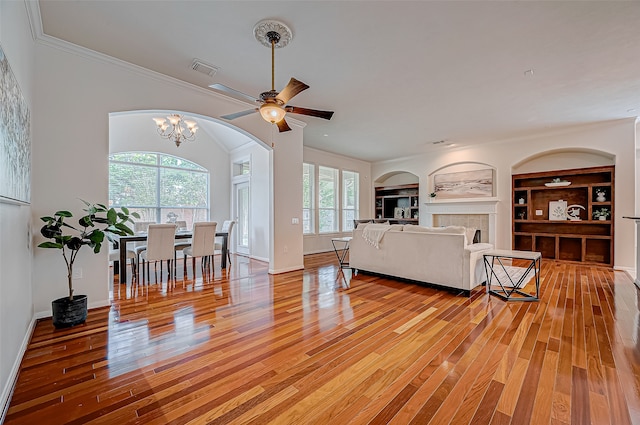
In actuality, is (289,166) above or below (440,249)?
above

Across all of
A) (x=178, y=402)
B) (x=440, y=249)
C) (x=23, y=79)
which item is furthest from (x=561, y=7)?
(x=23, y=79)

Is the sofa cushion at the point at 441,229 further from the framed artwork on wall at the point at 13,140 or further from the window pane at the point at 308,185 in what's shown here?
the framed artwork on wall at the point at 13,140

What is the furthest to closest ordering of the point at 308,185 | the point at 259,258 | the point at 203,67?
the point at 308,185 → the point at 259,258 → the point at 203,67

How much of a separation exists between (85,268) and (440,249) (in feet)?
14.7

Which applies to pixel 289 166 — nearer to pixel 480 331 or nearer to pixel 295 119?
pixel 295 119

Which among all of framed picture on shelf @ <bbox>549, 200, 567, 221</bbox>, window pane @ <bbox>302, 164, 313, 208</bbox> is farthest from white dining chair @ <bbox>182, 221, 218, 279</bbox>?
framed picture on shelf @ <bbox>549, 200, 567, 221</bbox>

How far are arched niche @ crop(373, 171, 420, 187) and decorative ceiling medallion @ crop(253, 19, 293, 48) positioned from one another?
6847 mm

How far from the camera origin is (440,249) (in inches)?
154

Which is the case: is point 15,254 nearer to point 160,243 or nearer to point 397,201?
point 160,243

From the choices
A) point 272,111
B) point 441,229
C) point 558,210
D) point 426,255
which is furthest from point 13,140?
point 558,210

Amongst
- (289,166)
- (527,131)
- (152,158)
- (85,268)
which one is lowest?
(85,268)

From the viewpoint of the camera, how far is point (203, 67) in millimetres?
3357

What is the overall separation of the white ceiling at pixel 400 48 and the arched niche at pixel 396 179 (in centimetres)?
422

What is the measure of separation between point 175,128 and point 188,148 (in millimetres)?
1352
